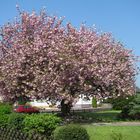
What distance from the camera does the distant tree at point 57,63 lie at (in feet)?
110

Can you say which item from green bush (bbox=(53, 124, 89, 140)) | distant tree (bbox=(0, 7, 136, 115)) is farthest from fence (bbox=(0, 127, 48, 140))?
distant tree (bbox=(0, 7, 136, 115))

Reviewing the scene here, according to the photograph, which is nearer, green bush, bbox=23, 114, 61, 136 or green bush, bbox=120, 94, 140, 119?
green bush, bbox=23, 114, 61, 136

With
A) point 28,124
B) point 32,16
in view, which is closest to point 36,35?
point 32,16

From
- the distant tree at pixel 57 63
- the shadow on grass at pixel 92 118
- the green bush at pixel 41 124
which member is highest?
the distant tree at pixel 57 63

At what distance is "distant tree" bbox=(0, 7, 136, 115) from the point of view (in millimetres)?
33594

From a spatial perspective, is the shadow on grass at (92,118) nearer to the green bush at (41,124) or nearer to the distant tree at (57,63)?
the distant tree at (57,63)

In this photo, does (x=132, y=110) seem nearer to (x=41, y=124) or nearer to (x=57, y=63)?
(x=57, y=63)

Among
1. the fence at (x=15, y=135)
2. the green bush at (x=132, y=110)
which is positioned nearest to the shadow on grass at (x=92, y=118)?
the green bush at (x=132, y=110)

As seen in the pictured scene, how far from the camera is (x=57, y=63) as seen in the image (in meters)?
33.2

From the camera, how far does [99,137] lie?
21.5 m

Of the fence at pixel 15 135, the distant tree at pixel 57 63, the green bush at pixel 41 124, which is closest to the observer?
the fence at pixel 15 135

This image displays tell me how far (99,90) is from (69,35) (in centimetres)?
501

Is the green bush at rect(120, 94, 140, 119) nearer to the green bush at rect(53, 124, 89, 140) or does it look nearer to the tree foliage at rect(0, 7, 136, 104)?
the tree foliage at rect(0, 7, 136, 104)

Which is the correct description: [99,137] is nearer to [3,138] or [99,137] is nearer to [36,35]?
[3,138]
